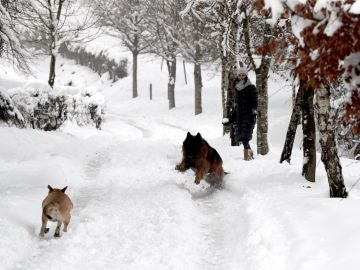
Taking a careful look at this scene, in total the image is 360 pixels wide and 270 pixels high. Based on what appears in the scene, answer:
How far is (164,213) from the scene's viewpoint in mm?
7414

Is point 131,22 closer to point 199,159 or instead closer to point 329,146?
point 199,159

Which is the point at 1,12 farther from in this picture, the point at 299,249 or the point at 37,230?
the point at 299,249

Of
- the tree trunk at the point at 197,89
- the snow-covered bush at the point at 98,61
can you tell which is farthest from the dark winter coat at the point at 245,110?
A: the snow-covered bush at the point at 98,61

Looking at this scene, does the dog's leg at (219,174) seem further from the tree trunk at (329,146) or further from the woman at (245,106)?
the tree trunk at (329,146)

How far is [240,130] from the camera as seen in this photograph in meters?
11.3

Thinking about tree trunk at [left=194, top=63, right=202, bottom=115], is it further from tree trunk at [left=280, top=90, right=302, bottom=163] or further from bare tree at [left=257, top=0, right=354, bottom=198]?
bare tree at [left=257, top=0, right=354, bottom=198]

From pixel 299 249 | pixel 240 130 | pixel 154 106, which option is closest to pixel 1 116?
pixel 240 130

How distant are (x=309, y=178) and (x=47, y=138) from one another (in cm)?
965

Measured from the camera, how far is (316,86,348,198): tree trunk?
23.4ft

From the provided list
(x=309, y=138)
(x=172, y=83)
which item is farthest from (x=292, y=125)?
(x=172, y=83)

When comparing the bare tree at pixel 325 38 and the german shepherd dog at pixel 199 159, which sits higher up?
the bare tree at pixel 325 38

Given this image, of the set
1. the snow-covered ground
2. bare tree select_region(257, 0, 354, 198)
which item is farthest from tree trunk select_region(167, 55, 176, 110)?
bare tree select_region(257, 0, 354, 198)

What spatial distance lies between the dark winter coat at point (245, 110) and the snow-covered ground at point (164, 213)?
75 cm

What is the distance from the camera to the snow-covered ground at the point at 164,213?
18.1 ft
